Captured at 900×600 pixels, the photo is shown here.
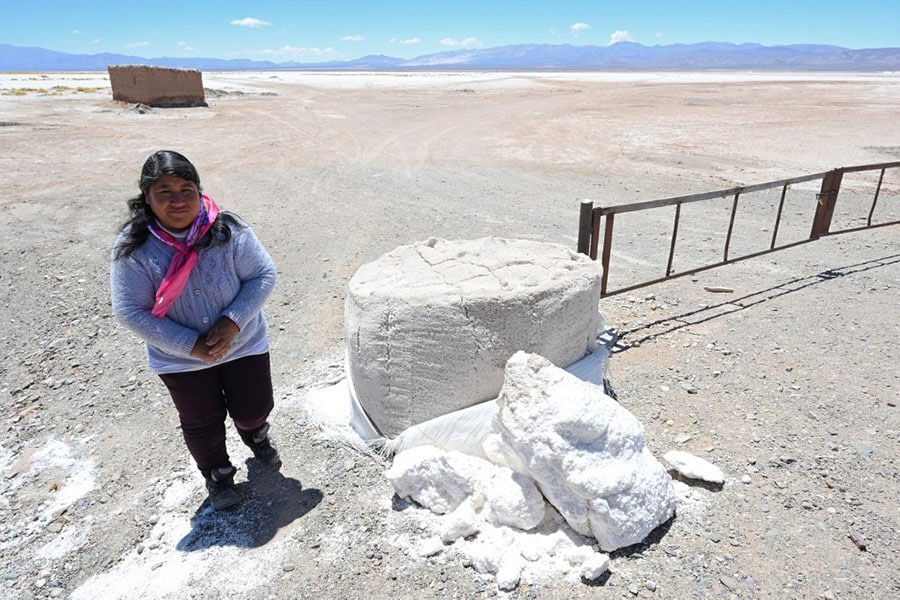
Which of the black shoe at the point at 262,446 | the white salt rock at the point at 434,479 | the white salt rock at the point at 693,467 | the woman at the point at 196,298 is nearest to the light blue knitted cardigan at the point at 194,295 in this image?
the woman at the point at 196,298

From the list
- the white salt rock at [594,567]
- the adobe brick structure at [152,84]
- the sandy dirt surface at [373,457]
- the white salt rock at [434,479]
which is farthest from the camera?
the adobe brick structure at [152,84]

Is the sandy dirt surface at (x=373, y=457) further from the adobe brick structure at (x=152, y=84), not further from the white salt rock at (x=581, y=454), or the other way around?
the adobe brick structure at (x=152, y=84)

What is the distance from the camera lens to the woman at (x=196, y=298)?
244 centimetres

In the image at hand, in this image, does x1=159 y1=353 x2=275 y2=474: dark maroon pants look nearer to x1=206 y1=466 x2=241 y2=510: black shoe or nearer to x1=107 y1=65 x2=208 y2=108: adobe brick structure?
x1=206 y1=466 x2=241 y2=510: black shoe

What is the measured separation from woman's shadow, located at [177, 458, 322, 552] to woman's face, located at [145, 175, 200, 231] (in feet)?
5.12

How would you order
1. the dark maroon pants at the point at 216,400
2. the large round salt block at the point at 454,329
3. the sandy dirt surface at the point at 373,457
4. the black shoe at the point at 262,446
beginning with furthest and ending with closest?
the black shoe at the point at 262,446 → the large round salt block at the point at 454,329 → the dark maroon pants at the point at 216,400 → the sandy dirt surface at the point at 373,457

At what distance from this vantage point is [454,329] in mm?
3004

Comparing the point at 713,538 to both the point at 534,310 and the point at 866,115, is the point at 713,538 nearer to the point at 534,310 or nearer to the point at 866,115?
the point at 534,310

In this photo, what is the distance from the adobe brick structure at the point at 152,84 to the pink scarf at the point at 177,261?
26735 mm

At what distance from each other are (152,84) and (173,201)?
27.3 metres

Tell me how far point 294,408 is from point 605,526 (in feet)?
7.56

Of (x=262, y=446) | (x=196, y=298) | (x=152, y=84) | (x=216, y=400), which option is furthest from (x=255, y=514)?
(x=152, y=84)

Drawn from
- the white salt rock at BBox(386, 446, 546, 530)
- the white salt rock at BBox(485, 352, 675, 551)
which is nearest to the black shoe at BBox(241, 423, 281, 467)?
the white salt rock at BBox(386, 446, 546, 530)

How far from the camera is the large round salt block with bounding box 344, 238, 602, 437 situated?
3010 mm
